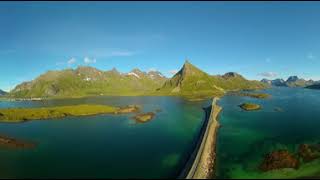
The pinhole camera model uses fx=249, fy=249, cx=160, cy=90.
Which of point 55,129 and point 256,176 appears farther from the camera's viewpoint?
point 55,129

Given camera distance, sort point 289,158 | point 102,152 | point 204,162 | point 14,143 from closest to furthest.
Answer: point 204,162 → point 289,158 → point 102,152 → point 14,143

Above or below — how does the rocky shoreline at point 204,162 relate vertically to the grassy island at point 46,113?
below

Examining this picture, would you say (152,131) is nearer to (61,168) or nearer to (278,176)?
(61,168)

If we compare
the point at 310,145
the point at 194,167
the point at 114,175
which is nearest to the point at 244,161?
the point at 194,167

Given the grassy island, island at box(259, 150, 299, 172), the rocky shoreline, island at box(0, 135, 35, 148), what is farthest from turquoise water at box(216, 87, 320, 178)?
the grassy island

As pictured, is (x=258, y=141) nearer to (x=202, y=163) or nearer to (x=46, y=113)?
(x=202, y=163)

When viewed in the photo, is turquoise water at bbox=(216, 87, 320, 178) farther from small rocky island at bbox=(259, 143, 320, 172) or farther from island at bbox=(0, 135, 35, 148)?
island at bbox=(0, 135, 35, 148)

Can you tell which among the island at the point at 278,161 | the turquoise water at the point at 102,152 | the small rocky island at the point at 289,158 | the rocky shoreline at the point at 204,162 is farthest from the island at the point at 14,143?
the small rocky island at the point at 289,158

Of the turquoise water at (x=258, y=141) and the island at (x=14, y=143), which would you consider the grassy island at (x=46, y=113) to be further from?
the turquoise water at (x=258, y=141)

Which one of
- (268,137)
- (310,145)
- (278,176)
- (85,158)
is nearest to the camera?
(278,176)

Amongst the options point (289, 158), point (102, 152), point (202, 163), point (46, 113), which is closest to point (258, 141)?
point (289, 158)

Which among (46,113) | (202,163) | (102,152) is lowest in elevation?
(102,152)
